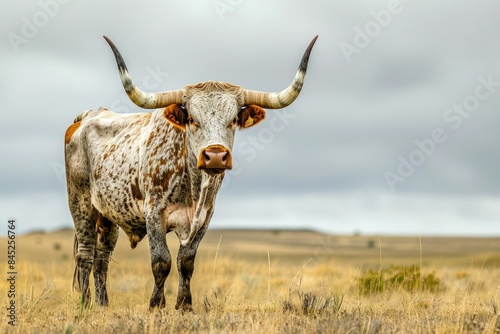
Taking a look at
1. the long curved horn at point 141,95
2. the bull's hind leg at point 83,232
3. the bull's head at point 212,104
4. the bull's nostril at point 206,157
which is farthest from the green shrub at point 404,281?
the bull's nostril at point 206,157

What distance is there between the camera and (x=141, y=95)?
878 cm

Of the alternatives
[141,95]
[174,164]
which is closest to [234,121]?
[174,164]

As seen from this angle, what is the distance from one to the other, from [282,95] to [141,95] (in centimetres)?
170

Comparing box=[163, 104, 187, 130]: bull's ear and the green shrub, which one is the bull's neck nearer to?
box=[163, 104, 187, 130]: bull's ear

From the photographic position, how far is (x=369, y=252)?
46000 millimetres

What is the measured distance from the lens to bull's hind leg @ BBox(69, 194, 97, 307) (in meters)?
11.1

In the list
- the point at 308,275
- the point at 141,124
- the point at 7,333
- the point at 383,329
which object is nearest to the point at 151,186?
the point at 141,124

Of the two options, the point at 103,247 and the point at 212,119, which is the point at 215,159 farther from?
the point at 103,247

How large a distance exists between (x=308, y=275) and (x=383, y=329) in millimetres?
11539

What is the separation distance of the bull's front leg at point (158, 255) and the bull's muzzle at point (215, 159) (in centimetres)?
129

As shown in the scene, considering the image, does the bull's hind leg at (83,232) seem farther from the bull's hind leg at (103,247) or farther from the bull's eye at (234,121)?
the bull's eye at (234,121)

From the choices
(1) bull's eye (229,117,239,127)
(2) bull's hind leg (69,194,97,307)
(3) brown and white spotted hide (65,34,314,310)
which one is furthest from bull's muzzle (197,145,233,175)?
(2) bull's hind leg (69,194,97,307)

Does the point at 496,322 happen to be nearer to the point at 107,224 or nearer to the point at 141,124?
the point at 141,124

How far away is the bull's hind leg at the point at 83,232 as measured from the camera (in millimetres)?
11125
